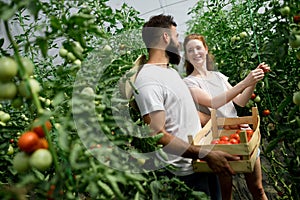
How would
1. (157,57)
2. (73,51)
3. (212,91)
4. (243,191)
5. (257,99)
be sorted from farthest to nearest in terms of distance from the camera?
(243,191), (257,99), (212,91), (157,57), (73,51)

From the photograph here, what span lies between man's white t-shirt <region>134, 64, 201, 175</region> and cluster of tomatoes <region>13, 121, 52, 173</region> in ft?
2.59

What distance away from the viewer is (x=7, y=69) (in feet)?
2.31

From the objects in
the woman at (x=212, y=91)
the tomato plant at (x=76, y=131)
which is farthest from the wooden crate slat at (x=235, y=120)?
the tomato plant at (x=76, y=131)

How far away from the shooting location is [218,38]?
3.12 metres

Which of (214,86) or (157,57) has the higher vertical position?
(157,57)

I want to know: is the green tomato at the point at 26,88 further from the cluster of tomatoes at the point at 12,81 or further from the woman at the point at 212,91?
the woman at the point at 212,91

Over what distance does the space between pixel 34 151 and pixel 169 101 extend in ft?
3.00

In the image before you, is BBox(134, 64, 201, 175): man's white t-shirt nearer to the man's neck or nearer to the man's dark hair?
the man's neck

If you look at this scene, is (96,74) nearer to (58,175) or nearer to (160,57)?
(58,175)

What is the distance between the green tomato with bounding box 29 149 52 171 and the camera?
2.30 feet

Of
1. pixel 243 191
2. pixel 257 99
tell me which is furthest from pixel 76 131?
pixel 243 191

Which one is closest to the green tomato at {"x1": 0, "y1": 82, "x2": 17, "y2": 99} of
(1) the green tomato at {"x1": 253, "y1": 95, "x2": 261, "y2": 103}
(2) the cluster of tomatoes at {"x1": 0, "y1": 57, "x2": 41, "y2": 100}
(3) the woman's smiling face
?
(2) the cluster of tomatoes at {"x1": 0, "y1": 57, "x2": 41, "y2": 100}

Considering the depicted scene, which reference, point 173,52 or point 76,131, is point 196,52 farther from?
point 76,131

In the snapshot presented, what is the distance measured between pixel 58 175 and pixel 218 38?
261cm
